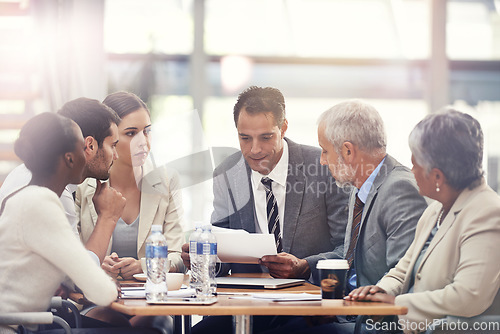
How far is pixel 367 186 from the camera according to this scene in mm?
2629

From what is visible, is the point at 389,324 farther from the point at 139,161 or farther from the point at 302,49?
the point at 302,49

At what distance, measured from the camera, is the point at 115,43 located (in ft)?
19.4

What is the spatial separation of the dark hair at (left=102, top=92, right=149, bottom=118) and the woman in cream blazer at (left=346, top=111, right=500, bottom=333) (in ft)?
4.56

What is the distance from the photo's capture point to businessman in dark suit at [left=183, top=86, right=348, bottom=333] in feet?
9.62

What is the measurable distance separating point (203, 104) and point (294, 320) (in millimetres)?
3461

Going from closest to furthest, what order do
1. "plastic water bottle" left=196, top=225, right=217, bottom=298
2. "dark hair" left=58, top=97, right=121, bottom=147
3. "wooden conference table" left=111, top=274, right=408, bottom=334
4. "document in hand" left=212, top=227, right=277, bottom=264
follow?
"wooden conference table" left=111, top=274, right=408, bottom=334 → "plastic water bottle" left=196, top=225, right=217, bottom=298 → "document in hand" left=212, top=227, right=277, bottom=264 → "dark hair" left=58, top=97, right=121, bottom=147

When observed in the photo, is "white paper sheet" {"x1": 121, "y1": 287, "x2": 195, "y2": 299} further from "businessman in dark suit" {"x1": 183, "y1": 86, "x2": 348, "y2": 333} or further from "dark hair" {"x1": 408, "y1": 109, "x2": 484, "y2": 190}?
"dark hair" {"x1": 408, "y1": 109, "x2": 484, "y2": 190}

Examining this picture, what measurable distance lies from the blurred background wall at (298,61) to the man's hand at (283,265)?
3.03 meters

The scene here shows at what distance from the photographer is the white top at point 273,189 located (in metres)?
3.00

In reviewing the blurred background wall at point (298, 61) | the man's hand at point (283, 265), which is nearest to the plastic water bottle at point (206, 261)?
the man's hand at point (283, 265)

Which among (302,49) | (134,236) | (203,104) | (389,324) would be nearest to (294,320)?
(389,324)

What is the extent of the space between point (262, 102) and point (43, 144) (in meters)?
1.17

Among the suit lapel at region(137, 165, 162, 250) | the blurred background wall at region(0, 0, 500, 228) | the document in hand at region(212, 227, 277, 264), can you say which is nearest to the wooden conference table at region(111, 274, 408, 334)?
the document in hand at region(212, 227, 277, 264)

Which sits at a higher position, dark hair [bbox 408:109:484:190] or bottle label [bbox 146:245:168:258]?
dark hair [bbox 408:109:484:190]
